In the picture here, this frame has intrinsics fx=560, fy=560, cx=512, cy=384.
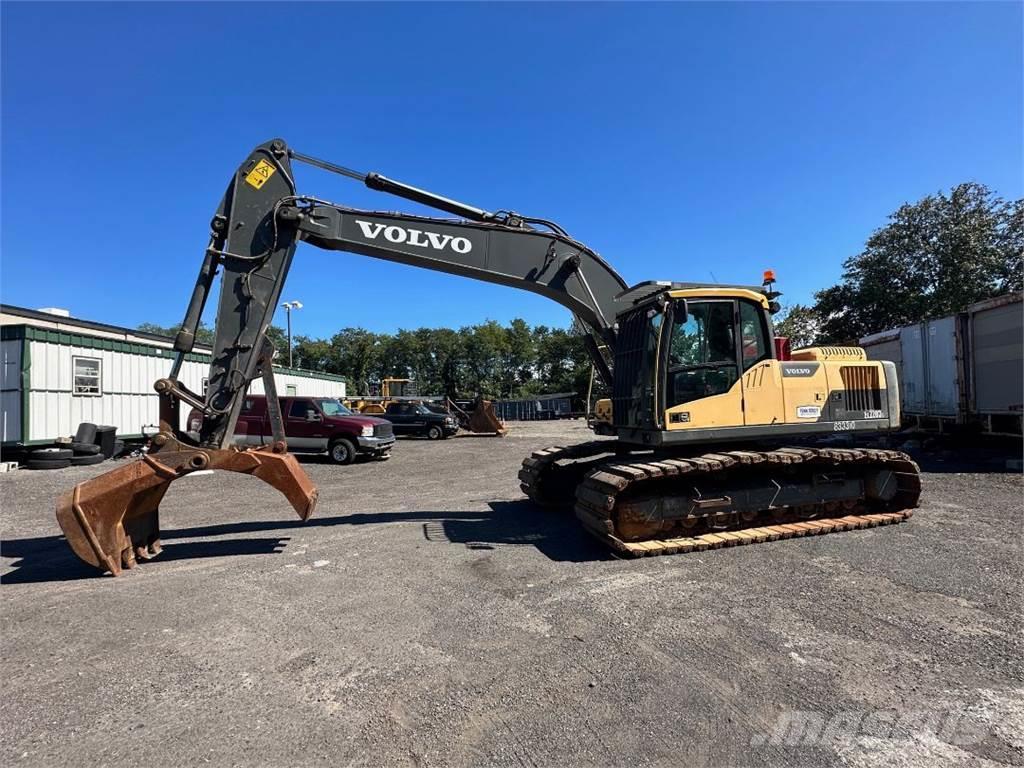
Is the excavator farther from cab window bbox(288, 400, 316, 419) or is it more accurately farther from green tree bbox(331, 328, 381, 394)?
green tree bbox(331, 328, 381, 394)

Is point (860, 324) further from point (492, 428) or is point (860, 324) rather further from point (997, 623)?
point (997, 623)

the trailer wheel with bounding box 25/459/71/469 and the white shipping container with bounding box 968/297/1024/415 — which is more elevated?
the white shipping container with bounding box 968/297/1024/415

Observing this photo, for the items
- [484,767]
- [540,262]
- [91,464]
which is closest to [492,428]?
[91,464]

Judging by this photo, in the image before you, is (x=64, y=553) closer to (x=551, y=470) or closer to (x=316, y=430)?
(x=551, y=470)

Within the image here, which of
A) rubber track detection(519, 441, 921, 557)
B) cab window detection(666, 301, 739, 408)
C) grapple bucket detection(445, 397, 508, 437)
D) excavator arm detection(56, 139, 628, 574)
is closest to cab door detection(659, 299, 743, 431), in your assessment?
cab window detection(666, 301, 739, 408)

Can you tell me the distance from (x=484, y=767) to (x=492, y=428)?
24829 millimetres

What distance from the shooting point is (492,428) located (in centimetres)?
2748

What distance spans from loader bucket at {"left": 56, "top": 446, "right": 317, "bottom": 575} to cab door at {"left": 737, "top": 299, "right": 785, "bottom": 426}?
5.18 m

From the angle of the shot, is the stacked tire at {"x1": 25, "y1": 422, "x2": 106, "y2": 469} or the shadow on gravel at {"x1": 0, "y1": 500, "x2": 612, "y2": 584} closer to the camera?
the shadow on gravel at {"x1": 0, "y1": 500, "x2": 612, "y2": 584}

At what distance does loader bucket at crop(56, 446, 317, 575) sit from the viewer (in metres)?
5.31

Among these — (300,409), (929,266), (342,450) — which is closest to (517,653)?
(342,450)

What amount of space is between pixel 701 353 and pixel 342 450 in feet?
39.3

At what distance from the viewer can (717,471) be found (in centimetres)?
654

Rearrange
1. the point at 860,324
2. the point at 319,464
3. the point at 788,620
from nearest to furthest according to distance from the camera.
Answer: the point at 788,620, the point at 319,464, the point at 860,324
